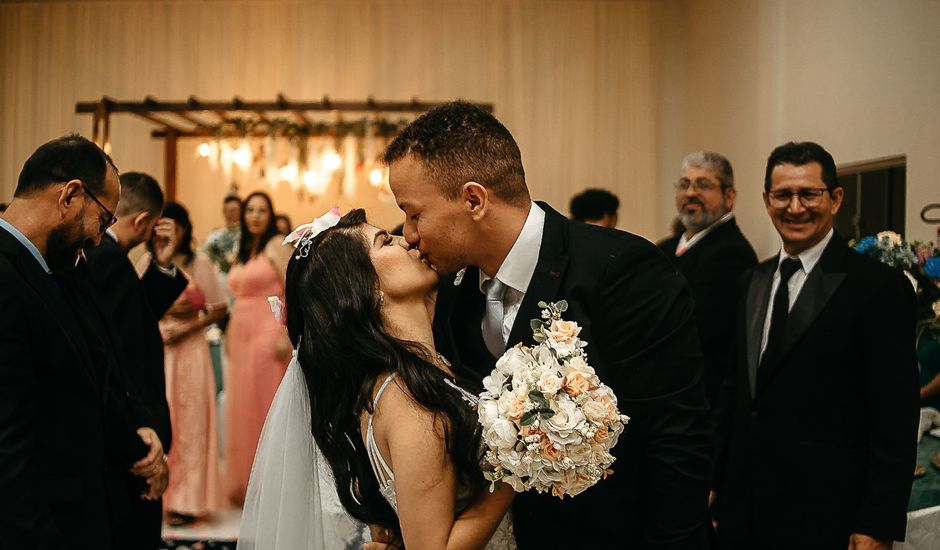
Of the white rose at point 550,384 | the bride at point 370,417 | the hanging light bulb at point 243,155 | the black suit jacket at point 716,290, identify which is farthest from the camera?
the hanging light bulb at point 243,155

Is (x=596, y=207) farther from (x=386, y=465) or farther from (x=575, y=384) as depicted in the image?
(x=575, y=384)

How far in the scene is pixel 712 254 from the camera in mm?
4180

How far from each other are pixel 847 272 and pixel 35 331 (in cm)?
244

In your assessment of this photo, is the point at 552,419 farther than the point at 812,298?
No

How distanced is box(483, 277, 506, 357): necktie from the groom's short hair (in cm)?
24

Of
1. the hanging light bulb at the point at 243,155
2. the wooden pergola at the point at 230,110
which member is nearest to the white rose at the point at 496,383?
the wooden pergola at the point at 230,110

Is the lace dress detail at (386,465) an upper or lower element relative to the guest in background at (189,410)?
upper

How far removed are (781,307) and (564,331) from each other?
1.45 meters

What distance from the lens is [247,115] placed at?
9.71 m

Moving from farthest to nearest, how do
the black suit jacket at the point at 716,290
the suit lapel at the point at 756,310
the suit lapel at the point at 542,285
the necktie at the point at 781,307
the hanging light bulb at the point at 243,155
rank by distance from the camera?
the hanging light bulb at the point at 243,155
the black suit jacket at the point at 716,290
the suit lapel at the point at 756,310
the necktie at the point at 781,307
the suit lapel at the point at 542,285

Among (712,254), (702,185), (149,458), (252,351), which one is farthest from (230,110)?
(149,458)

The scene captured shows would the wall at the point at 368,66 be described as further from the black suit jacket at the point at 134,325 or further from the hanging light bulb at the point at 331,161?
the black suit jacket at the point at 134,325

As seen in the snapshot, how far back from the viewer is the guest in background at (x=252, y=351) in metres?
5.89

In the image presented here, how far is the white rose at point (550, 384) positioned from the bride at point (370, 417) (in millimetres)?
282
